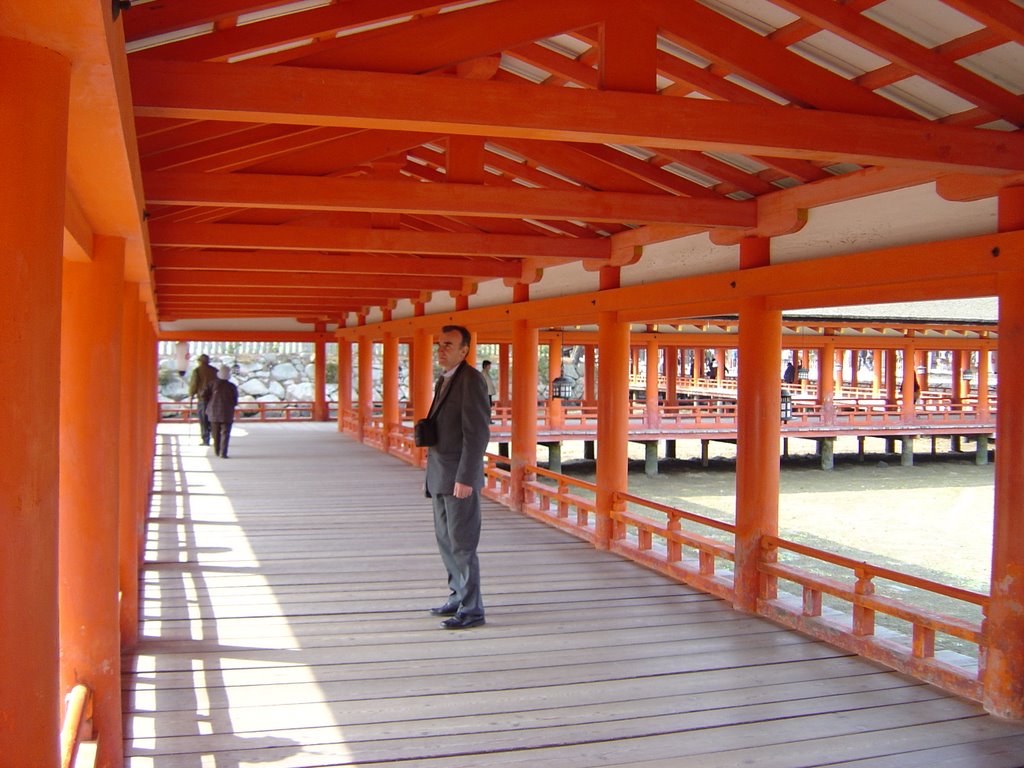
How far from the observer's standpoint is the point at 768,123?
3041 millimetres

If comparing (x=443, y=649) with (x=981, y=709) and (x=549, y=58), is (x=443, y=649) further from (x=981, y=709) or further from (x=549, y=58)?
(x=549, y=58)

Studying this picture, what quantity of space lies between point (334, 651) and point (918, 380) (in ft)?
84.0

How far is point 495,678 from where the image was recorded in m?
3.94

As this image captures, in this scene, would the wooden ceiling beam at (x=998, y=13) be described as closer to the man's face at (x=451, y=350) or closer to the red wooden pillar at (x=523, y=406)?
the man's face at (x=451, y=350)

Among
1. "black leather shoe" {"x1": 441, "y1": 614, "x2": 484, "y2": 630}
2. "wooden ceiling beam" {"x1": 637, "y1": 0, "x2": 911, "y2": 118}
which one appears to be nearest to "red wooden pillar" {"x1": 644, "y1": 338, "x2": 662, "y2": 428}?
"black leather shoe" {"x1": 441, "y1": 614, "x2": 484, "y2": 630}

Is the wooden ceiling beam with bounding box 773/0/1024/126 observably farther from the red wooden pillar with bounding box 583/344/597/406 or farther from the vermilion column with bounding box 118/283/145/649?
the red wooden pillar with bounding box 583/344/597/406

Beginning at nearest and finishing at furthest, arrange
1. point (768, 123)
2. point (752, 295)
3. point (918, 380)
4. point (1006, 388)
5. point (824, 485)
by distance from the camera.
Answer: point (768, 123) → point (1006, 388) → point (752, 295) → point (824, 485) → point (918, 380)

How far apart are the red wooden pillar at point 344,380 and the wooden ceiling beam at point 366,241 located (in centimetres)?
1190

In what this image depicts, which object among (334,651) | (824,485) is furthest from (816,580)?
(824,485)

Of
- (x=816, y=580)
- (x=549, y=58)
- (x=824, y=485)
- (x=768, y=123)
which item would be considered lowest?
(x=824, y=485)

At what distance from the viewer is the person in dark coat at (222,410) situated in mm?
12320

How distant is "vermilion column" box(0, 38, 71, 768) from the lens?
1359 mm

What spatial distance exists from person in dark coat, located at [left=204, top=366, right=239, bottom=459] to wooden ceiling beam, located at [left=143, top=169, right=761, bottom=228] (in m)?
8.51

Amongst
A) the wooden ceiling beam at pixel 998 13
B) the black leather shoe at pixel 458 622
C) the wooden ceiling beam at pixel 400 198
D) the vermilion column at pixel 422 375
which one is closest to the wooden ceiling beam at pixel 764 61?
the wooden ceiling beam at pixel 998 13
